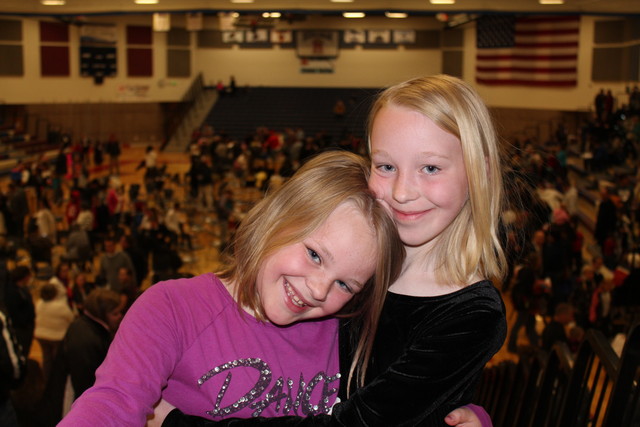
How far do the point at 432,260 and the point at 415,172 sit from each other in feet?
0.95

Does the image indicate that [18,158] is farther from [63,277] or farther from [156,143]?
[63,277]

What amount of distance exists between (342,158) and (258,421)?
2.21 feet

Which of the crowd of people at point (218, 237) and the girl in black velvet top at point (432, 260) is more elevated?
the girl in black velvet top at point (432, 260)

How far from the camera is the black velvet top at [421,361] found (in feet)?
5.12

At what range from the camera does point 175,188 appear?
20.5 metres

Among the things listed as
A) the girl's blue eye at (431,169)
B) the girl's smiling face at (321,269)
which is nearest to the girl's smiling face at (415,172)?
the girl's blue eye at (431,169)

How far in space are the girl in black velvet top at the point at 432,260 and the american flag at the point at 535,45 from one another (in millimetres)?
26324

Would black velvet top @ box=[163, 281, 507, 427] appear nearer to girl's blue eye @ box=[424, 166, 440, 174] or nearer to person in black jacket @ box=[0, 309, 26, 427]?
girl's blue eye @ box=[424, 166, 440, 174]

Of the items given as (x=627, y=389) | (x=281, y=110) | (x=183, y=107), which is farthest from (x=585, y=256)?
(x=183, y=107)

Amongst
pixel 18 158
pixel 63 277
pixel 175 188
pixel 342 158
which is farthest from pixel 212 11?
pixel 342 158

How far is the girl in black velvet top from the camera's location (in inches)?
62.7

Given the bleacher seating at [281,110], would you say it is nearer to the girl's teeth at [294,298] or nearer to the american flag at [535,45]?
the american flag at [535,45]

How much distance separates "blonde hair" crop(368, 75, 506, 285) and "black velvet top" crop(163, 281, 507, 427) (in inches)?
4.5

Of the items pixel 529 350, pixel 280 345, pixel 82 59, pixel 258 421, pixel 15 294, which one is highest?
pixel 82 59
